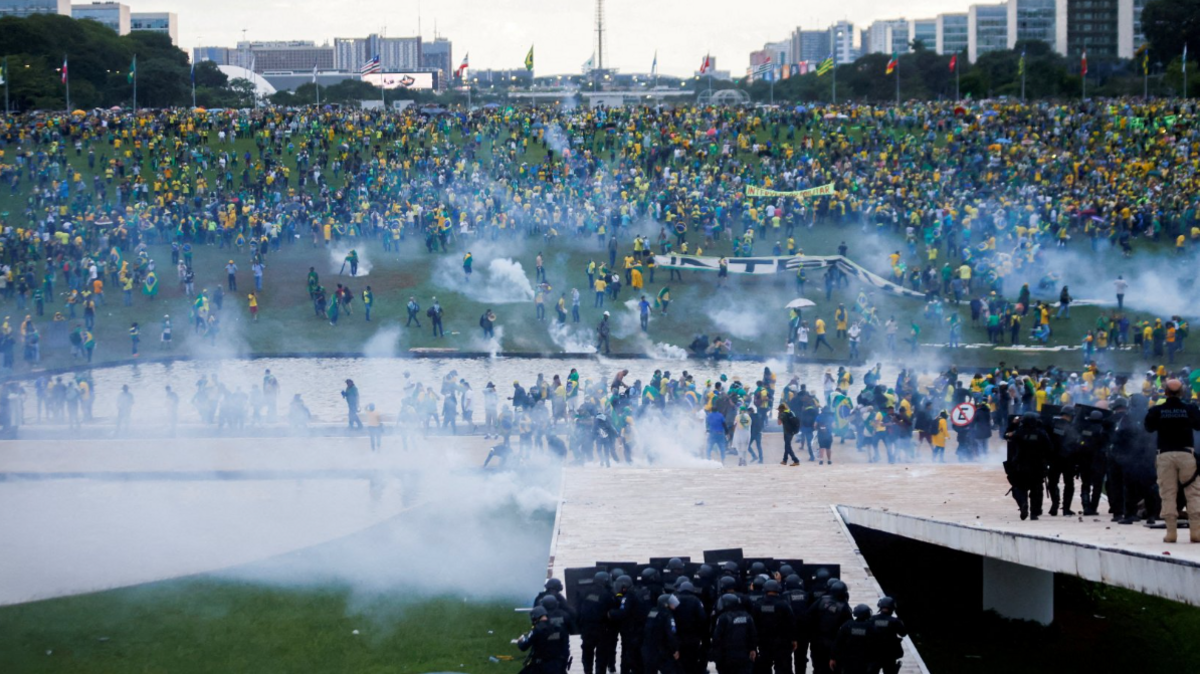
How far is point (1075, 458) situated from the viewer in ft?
43.0

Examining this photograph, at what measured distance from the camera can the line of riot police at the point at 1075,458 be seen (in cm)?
1216

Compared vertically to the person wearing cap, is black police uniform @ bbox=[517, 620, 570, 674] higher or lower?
lower

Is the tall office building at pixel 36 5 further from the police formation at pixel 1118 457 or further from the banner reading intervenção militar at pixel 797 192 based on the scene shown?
the police formation at pixel 1118 457

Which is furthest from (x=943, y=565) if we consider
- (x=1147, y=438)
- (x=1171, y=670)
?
(x=1147, y=438)

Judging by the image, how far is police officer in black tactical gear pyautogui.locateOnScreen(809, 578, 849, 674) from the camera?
10945mm

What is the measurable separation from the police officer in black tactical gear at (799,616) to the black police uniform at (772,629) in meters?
0.09

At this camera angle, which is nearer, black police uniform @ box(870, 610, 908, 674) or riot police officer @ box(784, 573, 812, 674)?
black police uniform @ box(870, 610, 908, 674)

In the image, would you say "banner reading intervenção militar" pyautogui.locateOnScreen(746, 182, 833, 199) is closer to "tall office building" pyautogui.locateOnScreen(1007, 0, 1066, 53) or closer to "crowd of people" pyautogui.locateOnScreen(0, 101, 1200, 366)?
"crowd of people" pyautogui.locateOnScreen(0, 101, 1200, 366)

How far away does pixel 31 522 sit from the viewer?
1970 cm

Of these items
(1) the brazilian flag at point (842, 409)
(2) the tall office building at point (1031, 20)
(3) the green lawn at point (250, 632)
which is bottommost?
(3) the green lawn at point (250, 632)

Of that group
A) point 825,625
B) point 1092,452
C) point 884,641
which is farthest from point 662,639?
point 1092,452

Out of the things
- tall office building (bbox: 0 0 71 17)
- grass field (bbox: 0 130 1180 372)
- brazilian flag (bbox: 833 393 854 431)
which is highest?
tall office building (bbox: 0 0 71 17)

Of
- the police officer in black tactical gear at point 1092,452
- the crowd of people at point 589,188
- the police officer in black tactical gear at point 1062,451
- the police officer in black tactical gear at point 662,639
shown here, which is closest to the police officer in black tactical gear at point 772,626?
the police officer in black tactical gear at point 662,639

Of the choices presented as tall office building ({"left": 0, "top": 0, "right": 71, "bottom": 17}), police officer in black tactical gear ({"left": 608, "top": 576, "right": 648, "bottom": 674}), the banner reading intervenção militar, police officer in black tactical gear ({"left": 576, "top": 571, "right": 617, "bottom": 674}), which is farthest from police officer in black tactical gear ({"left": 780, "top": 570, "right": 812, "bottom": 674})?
tall office building ({"left": 0, "top": 0, "right": 71, "bottom": 17})
